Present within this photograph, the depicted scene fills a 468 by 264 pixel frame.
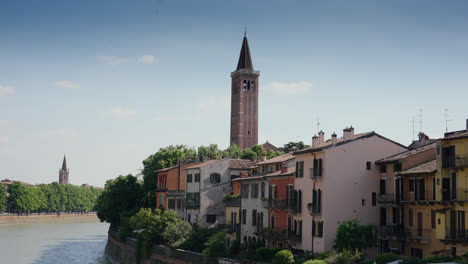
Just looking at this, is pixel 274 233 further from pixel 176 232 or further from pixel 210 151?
pixel 210 151

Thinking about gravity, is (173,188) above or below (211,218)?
above

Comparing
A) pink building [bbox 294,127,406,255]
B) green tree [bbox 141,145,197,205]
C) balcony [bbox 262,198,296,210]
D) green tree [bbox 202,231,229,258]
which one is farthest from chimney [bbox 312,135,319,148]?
green tree [bbox 141,145,197,205]

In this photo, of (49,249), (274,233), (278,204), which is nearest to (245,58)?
(49,249)

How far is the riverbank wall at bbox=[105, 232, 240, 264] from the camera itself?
49.2 m

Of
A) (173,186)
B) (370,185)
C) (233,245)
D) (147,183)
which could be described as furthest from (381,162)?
(147,183)

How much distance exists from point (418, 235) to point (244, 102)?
108571mm

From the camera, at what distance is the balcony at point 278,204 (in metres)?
47.6

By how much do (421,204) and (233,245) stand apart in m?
16.9

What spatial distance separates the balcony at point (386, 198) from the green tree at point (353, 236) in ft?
7.53

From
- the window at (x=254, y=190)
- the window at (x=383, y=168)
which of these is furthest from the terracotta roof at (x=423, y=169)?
the window at (x=254, y=190)

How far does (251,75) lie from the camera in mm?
145625

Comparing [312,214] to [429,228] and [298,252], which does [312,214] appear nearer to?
[298,252]

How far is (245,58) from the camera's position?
473 ft

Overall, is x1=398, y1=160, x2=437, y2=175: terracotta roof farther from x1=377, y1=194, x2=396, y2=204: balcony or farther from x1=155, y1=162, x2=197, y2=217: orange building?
x1=155, y1=162, x2=197, y2=217: orange building
